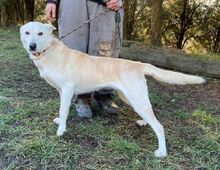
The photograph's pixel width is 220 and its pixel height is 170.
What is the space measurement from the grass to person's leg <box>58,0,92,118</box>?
1.31 ft

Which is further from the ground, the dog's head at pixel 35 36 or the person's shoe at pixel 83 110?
the dog's head at pixel 35 36

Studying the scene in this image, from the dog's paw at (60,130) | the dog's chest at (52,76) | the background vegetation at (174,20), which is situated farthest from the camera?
the background vegetation at (174,20)

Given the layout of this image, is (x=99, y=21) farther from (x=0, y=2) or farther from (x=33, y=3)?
(x=33, y=3)

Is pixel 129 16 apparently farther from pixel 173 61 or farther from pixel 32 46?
pixel 32 46

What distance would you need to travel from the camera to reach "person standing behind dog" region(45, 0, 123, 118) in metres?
3.86

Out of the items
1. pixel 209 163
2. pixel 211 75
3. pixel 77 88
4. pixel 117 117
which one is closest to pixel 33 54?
pixel 77 88

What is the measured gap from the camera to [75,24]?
3.89 m

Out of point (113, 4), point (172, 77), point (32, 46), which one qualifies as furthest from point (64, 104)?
point (113, 4)

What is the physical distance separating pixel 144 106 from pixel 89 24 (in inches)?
40.5

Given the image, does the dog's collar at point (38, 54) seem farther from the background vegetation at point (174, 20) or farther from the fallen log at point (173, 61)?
the background vegetation at point (174, 20)

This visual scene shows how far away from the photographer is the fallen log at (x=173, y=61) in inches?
252

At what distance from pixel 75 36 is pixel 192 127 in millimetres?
1430

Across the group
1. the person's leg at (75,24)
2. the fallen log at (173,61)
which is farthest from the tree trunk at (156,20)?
the person's leg at (75,24)

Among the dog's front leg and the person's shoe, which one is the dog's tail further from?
the person's shoe
